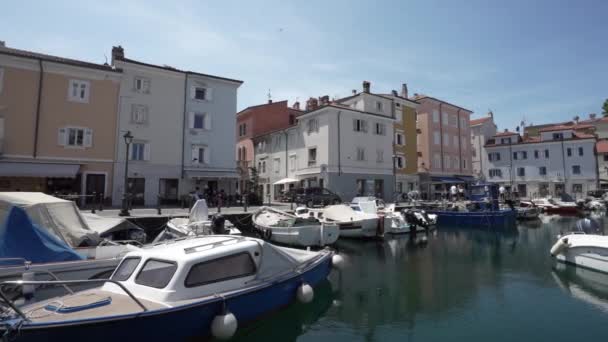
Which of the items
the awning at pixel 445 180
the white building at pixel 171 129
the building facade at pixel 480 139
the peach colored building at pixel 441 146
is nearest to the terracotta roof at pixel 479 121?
the building facade at pixel 480 139

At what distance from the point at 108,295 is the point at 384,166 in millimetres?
34525

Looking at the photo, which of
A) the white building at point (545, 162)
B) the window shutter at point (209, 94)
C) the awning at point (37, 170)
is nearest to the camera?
the awning at point (37, 170)

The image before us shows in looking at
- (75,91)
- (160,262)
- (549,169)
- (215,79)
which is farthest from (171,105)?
(549,169)

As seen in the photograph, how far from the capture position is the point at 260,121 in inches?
1698

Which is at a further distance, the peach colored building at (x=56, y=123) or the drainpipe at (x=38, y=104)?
the drainpipe at (x=38, y=104)

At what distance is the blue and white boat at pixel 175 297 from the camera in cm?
526

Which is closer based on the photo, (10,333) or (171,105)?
(10,333)

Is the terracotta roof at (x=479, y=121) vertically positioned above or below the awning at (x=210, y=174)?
above

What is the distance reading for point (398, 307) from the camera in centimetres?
984

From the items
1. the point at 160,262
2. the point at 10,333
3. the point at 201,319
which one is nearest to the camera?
the point at 10,333

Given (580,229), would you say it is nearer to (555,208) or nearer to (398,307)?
(398,307)

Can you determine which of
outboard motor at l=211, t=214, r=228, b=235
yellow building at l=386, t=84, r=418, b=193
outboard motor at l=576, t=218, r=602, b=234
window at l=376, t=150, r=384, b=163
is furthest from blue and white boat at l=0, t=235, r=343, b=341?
yellow building at l=386, t=84, r=418, b=193

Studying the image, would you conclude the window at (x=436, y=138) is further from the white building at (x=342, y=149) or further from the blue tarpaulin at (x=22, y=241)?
the blue tarpaulin at (x=22, y=241)

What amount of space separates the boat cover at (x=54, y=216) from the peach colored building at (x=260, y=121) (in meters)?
31.1
